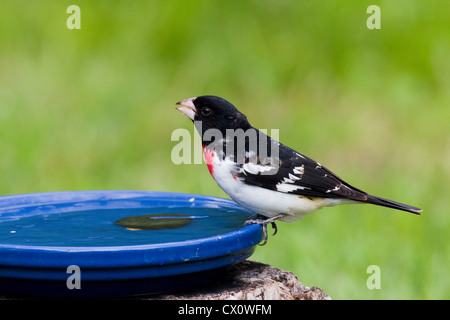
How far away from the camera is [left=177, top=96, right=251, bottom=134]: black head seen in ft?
11.9

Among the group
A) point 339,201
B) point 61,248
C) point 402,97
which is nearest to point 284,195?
point 339,201

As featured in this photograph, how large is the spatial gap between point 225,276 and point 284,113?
4378 millimetres

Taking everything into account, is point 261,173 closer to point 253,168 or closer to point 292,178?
point 253,168

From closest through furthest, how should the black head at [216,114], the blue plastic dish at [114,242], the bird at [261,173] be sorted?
1. the blue plastic dish at [114,242]
2. the bird at [261,173]
3. the black head at [216,114]

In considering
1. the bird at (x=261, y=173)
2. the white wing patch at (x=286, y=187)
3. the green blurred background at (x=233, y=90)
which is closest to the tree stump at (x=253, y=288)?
the bird at (x=261, y=173)

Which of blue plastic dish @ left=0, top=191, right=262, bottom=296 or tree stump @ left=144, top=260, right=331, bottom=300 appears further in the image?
tree stump @ left=144, top=260, right=331, bottom=300

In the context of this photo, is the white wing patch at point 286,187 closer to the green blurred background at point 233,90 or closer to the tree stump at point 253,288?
the tree stump at point 253,288

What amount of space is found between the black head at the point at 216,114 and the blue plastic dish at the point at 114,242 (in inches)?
15.2

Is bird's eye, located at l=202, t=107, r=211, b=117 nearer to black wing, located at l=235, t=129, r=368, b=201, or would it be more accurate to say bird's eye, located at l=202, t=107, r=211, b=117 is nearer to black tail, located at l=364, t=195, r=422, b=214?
black wing, located at l=235, t=129, r=368, b=201

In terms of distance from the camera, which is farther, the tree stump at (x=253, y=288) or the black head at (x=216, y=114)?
the black head at (x=216, y=114)

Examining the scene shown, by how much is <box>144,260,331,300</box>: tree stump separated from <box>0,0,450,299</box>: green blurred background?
94.2 inches

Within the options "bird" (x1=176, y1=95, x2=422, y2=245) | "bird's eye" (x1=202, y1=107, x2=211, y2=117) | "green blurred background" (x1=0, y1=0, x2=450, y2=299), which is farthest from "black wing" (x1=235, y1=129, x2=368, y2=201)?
"green blurred background" (x1=0, y1=0, x2=450, y2=299)

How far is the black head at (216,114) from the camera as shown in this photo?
364 centimetres

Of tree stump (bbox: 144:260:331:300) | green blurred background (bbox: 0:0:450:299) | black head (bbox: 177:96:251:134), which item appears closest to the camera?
tree stump (bbox: 144:260:331:300)
